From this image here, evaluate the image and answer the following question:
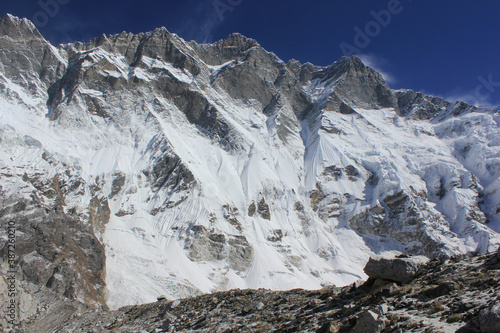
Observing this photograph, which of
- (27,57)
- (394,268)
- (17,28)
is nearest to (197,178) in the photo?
(27,57)

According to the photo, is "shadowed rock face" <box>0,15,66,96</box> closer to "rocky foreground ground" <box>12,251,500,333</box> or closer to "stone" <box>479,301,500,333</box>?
"rocky foreground ground" <box>12,251,500,333</box>

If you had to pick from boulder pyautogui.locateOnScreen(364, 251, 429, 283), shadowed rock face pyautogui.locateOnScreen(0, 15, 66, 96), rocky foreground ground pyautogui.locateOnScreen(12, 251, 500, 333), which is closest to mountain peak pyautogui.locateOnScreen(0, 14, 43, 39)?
shadowed rock face pyautogui.locateOnScreen(0, 15, 66, 96)

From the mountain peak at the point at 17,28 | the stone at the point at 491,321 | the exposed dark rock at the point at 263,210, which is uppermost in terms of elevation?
the mountain peak at the point at 17,28

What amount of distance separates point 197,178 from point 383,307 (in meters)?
117

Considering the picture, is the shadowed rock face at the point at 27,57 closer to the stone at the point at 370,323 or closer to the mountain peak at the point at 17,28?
the mountain peak at the point at 17,28

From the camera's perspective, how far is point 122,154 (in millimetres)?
127250

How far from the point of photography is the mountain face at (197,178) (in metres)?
89.4

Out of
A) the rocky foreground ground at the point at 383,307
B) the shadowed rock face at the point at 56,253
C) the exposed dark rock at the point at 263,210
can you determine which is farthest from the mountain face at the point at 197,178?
the rocky foreground ground at the point at 383,307

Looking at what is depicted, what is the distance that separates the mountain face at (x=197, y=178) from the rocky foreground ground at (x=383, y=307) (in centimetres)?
5340

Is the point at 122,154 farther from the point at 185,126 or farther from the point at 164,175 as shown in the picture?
the point at 185,126

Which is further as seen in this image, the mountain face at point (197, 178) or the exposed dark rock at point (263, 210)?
the exposed dark rock at point (263, 210)

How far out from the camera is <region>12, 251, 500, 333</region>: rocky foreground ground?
921 centimetres

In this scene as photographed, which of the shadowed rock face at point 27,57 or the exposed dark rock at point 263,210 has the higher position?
the shadowed rock face at point 27,57

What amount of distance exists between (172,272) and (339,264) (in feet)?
196
